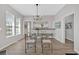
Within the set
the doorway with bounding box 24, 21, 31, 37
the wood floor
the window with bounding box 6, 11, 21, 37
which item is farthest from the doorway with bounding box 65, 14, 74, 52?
the window with bounding box 6, 11, 21, 37

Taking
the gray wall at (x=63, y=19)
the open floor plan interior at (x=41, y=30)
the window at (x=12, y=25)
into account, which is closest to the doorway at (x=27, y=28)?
the open floor plan interior at (x=41, y=30)

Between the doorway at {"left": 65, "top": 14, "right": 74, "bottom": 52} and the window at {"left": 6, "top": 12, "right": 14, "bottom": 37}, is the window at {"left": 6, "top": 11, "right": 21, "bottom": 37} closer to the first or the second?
the window at {"left": 6, "top": 12, "right": 14, "bottom": 37}

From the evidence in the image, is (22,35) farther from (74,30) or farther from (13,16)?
(74,30)

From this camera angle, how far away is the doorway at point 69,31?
2.39 meters

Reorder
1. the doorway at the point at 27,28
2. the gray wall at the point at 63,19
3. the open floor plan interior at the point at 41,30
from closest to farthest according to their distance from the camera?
the gray wall at the point at 63,19 → the open floor plan interior at the point at 41,30 → the doorway at the point at 27,28

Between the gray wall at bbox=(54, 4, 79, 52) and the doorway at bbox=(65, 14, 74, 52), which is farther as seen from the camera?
the doorway at bbox=(65, 14, 74, 52)

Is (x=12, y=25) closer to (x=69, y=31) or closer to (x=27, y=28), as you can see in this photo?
(x=27, y=28)

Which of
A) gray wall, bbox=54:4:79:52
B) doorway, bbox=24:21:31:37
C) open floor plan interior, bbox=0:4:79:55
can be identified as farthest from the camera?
doorway, bbox=24:21:31:37

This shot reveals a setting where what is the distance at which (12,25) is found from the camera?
2410 millimetres

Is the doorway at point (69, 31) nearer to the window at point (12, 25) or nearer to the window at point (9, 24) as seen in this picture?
the window at point (12, 25)

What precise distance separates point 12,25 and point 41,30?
0.70m

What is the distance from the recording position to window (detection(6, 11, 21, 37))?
232 centimetres

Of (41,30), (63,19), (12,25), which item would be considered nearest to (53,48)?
(41,30)

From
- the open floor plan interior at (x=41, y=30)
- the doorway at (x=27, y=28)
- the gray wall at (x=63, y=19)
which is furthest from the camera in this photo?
the doorway at (x=27, y=28)
